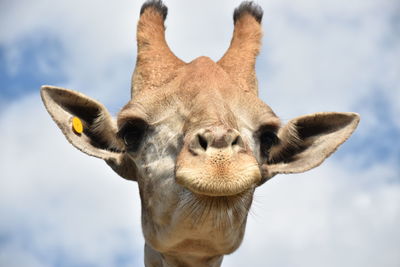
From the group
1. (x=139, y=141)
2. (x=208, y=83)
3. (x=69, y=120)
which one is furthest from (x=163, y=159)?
(x=69, y=120)

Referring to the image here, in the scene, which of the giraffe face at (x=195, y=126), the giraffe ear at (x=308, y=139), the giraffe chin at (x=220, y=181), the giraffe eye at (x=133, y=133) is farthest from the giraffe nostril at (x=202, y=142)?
the giraffe ear at (x=308, y=139)

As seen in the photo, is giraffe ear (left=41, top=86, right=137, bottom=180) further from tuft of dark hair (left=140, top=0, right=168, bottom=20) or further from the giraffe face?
tuft of dark hair (left=140, top=0, right=168, bottom=20)

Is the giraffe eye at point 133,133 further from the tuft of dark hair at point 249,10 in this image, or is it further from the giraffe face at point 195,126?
the tuft of dark hair at point 249,10

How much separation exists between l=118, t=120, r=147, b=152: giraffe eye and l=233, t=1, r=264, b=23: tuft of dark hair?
3.44 meters

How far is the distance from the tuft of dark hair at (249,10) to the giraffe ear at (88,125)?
10.8 ft

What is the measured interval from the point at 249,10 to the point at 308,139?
289 cm

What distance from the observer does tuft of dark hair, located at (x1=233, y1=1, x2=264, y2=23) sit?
35.0ft

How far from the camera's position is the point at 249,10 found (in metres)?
10.7

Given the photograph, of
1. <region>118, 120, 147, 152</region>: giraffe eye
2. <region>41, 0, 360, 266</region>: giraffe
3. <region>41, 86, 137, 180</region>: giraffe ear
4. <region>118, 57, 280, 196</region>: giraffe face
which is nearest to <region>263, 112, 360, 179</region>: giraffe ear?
<region>41, 0, 360, 266</region>: giraffe

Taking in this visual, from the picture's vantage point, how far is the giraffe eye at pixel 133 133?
8172 mm

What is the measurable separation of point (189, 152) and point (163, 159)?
1.23 meters

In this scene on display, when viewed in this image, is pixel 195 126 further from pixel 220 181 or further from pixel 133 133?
pixel 133 133

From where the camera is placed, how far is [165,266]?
8562mm

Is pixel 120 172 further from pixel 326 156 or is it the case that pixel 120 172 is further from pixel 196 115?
pixel 326 156
